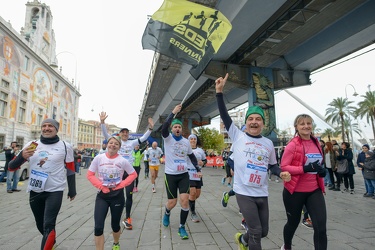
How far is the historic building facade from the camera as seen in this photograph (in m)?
26.9

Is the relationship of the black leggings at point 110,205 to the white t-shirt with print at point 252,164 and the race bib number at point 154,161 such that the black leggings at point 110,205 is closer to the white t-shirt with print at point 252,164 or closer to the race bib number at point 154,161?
the white t-shirt with print at point 252,164

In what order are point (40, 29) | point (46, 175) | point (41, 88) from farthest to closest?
1. point (40, 29)
2. point (41, 88)
3. point (46, 175)

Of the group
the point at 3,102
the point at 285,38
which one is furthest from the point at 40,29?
the point at 285,38

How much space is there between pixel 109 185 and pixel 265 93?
13.0 meters

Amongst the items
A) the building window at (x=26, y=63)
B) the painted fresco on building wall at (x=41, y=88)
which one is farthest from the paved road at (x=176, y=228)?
the painted fresco on building wall at (x=41, y=88)

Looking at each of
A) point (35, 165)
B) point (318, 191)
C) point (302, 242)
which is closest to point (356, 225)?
point (302, 242)

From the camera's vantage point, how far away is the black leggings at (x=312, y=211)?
298 centimetres

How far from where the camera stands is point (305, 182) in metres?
3.20

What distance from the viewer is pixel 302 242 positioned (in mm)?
4168

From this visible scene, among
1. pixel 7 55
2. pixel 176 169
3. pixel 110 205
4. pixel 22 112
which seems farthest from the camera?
pixel 22 112

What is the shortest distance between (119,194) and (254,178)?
207cm

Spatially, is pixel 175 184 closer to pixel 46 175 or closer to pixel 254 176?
pixel 254 176

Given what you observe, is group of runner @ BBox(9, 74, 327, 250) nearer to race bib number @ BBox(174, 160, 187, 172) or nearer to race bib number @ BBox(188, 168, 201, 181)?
race bib number @ BBox(174, 160, 187, 172)

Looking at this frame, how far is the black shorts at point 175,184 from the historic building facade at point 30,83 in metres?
27.7
